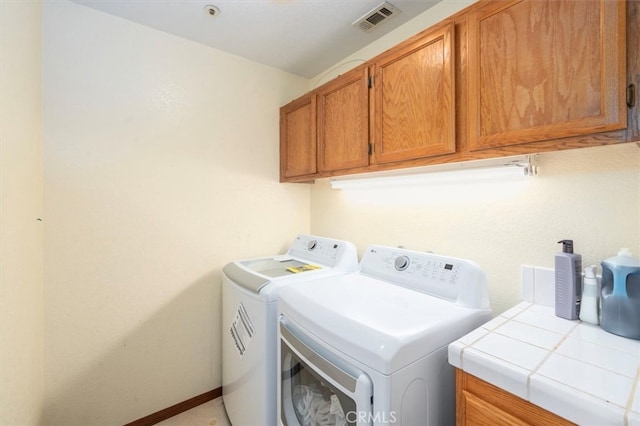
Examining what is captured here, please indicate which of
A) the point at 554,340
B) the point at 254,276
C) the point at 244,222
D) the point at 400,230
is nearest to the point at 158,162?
the point at 244,222

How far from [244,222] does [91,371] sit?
127cm

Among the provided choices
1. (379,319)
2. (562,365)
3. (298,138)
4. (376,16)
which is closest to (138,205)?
(298,138)

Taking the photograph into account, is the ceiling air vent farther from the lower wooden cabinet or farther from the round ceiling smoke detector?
the lower wooden cabinet

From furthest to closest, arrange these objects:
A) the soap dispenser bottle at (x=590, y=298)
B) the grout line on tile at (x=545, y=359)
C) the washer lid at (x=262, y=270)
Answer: the washer lid at (x=262, y=270)
the soap dispenser bottle at (x=590, y=298)
the grout line on tile at (x=545, y=359)

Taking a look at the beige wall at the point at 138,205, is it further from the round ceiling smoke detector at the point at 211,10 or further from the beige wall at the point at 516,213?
the beige wall at the point at 516,213

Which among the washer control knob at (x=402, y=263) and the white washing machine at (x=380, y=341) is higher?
the washer control knob at (x=402, y=263)

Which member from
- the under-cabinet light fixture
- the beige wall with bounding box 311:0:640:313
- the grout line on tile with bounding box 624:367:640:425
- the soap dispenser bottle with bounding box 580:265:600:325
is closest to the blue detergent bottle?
the soap dispenser bottle with bounding box 580:265:600:325

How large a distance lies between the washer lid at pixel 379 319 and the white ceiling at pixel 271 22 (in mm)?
1582

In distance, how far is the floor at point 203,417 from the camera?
5.85 feet

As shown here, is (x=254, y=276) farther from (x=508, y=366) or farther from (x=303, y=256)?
(x=508, y=366)

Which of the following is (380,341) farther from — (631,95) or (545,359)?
(631,95)

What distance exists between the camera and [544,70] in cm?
93
